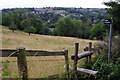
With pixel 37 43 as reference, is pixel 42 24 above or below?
above

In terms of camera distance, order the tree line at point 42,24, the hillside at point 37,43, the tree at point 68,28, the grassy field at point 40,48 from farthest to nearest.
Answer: the tree at point 68,28 < the tree line at point 42,24 < the hillside at point 37,43 < the grassy field at point 40,48

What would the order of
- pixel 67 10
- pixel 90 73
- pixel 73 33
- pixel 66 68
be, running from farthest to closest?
pixel 67 10, pixel 73 33, pixel 90 73, pixel 66 68

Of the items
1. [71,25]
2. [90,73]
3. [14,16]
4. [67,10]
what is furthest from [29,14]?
[90,73]

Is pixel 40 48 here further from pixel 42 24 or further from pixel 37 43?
pixel 42 24

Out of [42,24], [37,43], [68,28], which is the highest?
[42,24]

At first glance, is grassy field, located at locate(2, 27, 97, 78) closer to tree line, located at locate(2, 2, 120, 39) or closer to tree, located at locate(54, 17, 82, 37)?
tree line, located at locate(2, 2, 120, 39)

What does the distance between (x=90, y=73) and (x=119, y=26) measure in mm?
6022

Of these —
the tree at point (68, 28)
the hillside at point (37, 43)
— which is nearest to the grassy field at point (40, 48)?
the hillside at point (37, 43)

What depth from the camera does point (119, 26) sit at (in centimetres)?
854

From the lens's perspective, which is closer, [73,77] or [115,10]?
[73,77]

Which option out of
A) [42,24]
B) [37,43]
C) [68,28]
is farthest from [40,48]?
[68,28]

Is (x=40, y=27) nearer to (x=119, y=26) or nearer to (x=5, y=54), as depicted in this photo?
(x=119, y=26)

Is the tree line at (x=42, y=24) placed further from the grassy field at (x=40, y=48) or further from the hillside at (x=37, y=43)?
the grassy field at (x=40, y=48)

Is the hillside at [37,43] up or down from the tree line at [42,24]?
down
